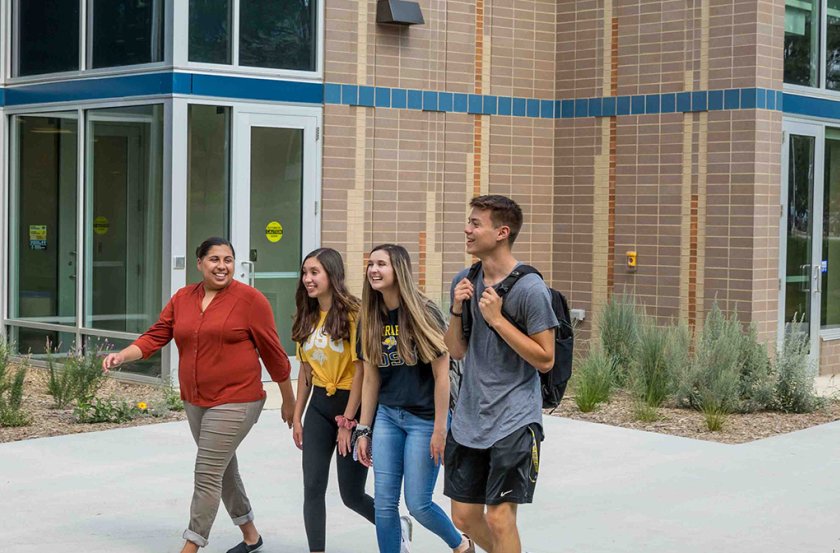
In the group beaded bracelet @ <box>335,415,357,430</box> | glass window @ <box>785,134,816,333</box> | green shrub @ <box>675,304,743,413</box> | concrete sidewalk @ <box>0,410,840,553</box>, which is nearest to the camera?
beaded bracelet @ <box>335,415,357,430</box>

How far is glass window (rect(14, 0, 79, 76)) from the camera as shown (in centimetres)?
1412

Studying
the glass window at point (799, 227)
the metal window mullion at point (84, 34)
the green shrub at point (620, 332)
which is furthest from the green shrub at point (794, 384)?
the metal window mullion at point (84, 34)

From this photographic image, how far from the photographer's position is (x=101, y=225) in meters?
13.9

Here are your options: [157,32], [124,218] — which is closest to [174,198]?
[124,218]

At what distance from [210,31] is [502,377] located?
8.36 meters

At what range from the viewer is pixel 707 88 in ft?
47.1

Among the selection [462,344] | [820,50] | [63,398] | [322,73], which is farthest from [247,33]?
[462,344]

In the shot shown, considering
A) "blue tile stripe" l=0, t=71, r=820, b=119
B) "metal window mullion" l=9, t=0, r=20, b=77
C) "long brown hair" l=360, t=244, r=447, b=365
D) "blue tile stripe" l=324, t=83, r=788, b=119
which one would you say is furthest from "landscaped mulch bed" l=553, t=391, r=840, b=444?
"metal window mullion" l=9, t=0, r=20, b=77

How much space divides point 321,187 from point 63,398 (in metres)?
3.76

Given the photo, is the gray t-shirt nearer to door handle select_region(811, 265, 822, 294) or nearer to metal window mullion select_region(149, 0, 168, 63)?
metal window mullion select_region(149, 0, 168, 63)

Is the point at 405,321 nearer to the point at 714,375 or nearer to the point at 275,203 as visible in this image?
Answer: the point at 714,375

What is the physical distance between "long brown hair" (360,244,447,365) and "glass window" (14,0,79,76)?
29.2ft

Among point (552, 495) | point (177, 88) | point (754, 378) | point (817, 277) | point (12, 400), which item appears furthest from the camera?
point (817, 277)

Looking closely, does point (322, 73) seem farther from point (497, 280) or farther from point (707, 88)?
point (497, 280)
